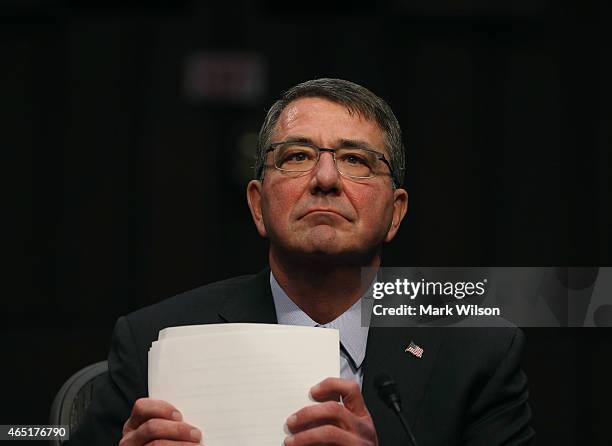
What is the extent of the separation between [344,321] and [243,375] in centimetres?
70

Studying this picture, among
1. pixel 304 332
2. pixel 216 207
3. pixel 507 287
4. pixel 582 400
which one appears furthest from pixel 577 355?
pixel 304 332

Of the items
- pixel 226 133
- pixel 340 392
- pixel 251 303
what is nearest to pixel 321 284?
pixel 251 303

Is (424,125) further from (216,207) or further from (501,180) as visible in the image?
(216,207)

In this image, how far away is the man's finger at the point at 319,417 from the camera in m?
1.82

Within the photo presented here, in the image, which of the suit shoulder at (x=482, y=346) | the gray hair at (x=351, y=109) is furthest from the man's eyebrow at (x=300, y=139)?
the suit shoulder at (x=482, y=346)

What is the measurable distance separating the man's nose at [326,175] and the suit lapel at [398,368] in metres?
0.45

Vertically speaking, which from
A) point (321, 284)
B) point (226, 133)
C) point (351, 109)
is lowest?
point (321, 284)

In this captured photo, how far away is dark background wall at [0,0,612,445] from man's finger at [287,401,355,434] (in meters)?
4.82

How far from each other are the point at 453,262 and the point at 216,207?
1761 millimetres

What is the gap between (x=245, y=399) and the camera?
6.07 feet

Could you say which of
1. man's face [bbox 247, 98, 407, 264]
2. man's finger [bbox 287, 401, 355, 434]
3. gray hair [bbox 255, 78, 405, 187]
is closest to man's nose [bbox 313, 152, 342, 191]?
man's face [bbox 247, 98, 407, 264]

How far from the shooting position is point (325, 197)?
2316 millimetres

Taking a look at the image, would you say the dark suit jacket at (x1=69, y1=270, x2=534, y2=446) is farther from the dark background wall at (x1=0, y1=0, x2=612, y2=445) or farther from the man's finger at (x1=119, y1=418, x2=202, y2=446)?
the dark background wall at (x1=0, y1=0, x2=612, y2=445)

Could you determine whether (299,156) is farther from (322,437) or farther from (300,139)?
(322,437)
